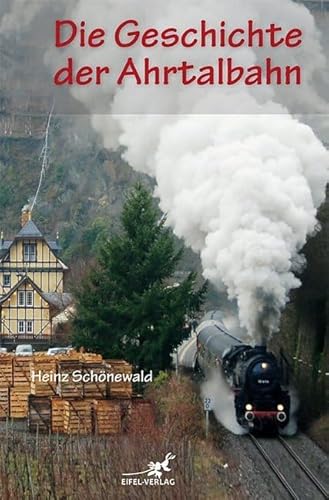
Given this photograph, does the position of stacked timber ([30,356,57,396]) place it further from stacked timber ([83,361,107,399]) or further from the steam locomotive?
the steam locomotive

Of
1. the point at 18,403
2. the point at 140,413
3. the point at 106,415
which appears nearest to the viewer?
the point at 140,413

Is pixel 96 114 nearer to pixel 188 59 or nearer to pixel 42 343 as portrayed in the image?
pixel 188 59

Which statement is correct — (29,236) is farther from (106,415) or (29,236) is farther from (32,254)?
(106,415)

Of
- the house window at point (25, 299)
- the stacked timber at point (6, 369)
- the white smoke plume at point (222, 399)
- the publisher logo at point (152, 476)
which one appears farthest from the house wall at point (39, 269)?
the publisher logo at point (152, 476)

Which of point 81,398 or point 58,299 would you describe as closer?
point 81,398

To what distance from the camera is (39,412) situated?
9414mm

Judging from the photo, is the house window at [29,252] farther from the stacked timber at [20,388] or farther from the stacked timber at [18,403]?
the stacked timber at [18,403]

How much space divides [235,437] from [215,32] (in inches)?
120

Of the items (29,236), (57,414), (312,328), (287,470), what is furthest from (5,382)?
(312,328)

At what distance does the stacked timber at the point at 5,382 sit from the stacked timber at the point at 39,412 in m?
0.37

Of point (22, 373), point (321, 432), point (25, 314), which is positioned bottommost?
point (321, 432)

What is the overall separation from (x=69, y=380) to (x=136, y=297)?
2.80 ft

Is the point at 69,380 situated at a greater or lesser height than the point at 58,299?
lesser

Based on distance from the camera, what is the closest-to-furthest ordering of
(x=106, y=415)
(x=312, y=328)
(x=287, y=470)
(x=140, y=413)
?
1. (x=287, y=470)
2. (x=140, y=413)
3. (x=106, y=415)
4. (x=312, y=328)
